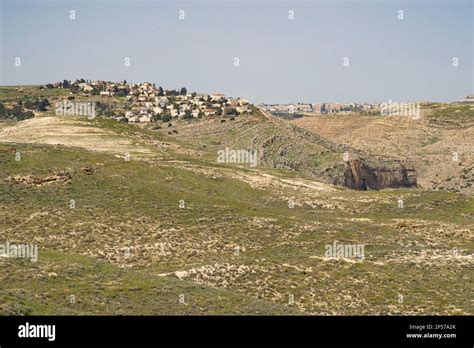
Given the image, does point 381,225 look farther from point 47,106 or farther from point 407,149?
point 47,106

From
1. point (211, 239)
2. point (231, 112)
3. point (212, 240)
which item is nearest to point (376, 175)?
point (231, 112)

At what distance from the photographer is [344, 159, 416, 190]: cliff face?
104 meters

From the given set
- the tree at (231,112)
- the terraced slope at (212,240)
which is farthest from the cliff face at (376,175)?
the tree at (231,112)

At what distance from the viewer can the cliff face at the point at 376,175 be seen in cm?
10391

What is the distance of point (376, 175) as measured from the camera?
11019 centimetres

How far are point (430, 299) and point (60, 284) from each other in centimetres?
2194

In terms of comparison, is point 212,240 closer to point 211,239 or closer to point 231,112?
point 211,239

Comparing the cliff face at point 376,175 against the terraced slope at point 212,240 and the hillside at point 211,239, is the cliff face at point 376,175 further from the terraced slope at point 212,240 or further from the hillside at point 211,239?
the terraced slope at point 212,240

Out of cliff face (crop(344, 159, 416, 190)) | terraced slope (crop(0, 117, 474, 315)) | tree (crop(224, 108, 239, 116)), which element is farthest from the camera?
tree (crop(224, 108, 239, 116))

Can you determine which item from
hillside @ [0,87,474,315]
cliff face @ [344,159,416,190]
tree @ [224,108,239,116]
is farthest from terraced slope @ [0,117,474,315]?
tree @ [224,108,239,116]

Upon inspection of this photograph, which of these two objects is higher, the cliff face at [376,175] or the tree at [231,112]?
the tree at [231,112]

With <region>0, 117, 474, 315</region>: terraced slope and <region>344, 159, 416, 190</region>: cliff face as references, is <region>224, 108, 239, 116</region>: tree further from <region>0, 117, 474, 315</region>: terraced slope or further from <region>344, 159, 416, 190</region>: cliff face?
<region>0, 117, 474, 315</region>: terraced slope

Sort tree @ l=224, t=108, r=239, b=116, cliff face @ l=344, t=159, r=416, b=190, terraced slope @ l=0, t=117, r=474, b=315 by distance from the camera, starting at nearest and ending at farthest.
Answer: terraced slope @ l=0, t=117, r=474, b=315 → cliff face @ l=344, t=159, r=416, b=190 → tree @ l=224, t=108, r=239, b=116

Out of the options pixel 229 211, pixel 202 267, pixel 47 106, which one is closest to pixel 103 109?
pixel 47 106
